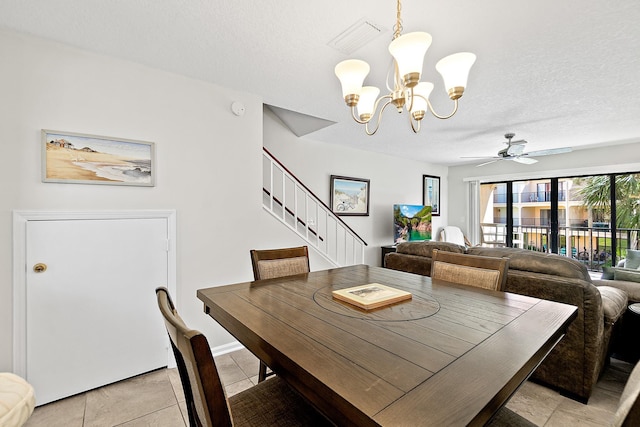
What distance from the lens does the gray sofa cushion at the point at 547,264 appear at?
2.00 meters

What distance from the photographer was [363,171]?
5.36m

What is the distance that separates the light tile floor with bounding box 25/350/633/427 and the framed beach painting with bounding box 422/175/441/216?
461 cm

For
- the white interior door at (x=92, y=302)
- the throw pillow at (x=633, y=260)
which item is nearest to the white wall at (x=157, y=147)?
the white interior door at (x=92, y=302)

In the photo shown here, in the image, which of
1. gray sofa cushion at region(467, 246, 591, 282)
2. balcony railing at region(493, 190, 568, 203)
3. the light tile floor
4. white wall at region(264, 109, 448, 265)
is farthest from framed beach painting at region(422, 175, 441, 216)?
the light tile floor

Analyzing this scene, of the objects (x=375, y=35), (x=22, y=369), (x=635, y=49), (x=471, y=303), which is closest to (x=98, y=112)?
(x=22, y=369)

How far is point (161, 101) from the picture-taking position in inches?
92.8

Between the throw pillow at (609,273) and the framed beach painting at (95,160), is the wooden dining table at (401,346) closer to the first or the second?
the framed beach painting at (95,160)

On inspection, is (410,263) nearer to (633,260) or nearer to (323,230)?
(323,230)

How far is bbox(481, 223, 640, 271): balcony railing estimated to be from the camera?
5.01 meters

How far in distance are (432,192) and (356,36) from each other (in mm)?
5519

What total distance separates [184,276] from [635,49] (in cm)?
378

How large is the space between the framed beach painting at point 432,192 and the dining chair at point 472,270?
4.83m

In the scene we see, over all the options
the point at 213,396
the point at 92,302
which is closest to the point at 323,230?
the point at 92,302

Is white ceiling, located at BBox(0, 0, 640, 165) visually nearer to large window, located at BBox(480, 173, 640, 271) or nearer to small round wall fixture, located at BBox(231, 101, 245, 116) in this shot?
small round wall fixture, located at BBox(231, 101, 245, 116)
